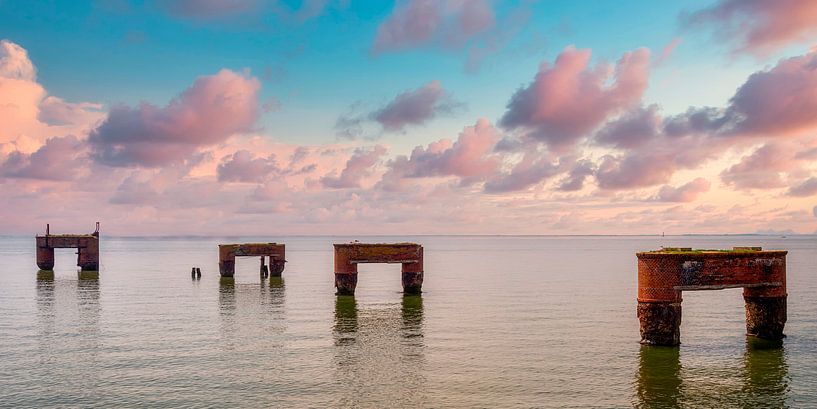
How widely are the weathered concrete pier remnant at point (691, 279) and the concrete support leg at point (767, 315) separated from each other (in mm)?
52

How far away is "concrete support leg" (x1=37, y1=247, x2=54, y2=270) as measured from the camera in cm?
9750

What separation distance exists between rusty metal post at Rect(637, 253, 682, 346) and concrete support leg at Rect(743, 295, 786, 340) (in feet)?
18.9

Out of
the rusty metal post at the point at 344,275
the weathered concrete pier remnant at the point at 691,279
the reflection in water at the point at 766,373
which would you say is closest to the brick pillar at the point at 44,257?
the rusty metal post at the point at 344,275

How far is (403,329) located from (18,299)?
1557 inches

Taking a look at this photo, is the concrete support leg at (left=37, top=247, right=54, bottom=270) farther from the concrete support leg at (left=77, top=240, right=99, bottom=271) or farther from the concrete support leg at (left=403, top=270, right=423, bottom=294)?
the concrete support leg at (left=403, top=270, right=423, bottom=294)

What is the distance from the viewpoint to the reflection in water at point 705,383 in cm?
2477

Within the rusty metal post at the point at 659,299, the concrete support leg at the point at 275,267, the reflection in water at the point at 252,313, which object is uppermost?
the rusty metal post at the point at 659,299

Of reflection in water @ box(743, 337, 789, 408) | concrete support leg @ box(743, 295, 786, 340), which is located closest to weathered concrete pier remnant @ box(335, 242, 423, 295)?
concrete support leg @ box(743, 295, 786, 340)

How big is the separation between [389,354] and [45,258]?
274 feet

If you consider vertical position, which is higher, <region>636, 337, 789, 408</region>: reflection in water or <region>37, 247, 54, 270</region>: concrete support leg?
<region>37, 247, 54, 270</region>: concrete support leg

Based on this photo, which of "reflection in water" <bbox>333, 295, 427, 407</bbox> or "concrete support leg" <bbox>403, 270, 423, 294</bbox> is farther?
"concrete support leg" <bbox>403, 270, 423, 294</bbox>

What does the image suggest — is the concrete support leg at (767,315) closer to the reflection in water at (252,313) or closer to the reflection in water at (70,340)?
the reflection in water at (252,313)

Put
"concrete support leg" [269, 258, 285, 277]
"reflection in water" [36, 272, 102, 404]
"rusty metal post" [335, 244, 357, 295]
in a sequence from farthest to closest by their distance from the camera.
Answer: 1. "concrete support leg" [269, 258, 285, 277]
2. "rusty metal post" [335, 244, 357, 295]
3. "reflection in water" [36, 272, 102, 404]

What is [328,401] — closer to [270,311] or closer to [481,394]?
[481,394]
